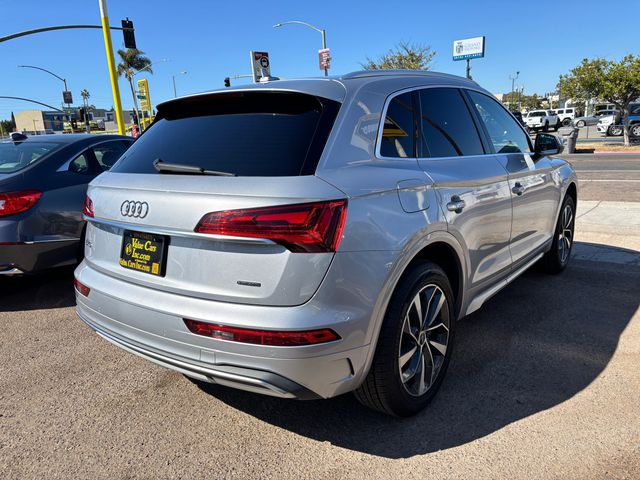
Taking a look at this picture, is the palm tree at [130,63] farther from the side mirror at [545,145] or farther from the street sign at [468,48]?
the side mirror at [545,145]

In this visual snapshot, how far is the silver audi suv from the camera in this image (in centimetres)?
201

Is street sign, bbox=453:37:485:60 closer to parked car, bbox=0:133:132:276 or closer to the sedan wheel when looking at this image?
the sedan wheel

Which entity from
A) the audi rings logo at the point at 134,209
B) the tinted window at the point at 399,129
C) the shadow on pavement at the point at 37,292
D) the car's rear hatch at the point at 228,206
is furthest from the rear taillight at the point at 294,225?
the shadow on pavement at the point at 37,292

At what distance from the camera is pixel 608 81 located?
20375mm

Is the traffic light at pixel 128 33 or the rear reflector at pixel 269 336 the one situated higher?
the traffic light at pixel 128 33

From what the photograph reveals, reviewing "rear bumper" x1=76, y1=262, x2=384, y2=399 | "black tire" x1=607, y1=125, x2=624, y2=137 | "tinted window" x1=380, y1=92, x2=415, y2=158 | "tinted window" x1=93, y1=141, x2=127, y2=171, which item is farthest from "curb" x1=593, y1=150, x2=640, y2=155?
"rear bumper" x1=76, y1=262, x2=384, y2=399

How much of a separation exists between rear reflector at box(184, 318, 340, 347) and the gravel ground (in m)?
0.71

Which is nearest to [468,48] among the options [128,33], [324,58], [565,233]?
[324,58]

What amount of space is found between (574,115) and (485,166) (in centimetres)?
6154

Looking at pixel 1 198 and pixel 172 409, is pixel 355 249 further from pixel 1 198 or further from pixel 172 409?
pixel 1 198

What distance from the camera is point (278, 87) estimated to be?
2496 millimetres

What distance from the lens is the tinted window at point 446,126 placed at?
2920 mm

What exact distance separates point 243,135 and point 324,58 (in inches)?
1048

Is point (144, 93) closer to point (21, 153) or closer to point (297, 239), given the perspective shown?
point (21, 153)
